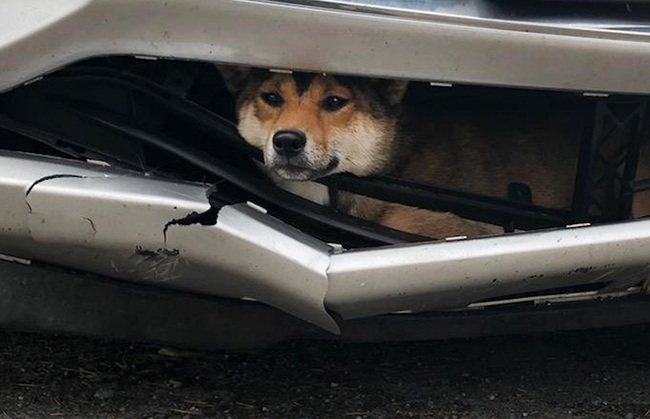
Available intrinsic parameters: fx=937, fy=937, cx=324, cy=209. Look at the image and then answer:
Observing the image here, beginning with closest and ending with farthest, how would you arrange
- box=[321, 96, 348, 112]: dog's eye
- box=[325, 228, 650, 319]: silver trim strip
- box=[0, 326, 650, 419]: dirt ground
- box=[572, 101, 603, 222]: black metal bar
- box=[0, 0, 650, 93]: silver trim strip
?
box=[0, 0, 650, 93]: silver trim strip → box=[325, 228, 650, 319]: silver trim strip → box=[572, 101, 603, 222]: black metal bar → box=[321, 96, 348, 112]: dog's eye → box=[0, 326, 650, 419]: dirt ground

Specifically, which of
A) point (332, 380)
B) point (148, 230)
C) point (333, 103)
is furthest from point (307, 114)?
point (332, 380)

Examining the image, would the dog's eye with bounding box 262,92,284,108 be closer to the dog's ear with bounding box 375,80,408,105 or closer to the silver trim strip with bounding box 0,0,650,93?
the dog's ear with bounding box 375,80,408,105

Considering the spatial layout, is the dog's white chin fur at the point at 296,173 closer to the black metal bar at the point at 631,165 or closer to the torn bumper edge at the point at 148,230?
the torn bumper edge at the point at 148,230

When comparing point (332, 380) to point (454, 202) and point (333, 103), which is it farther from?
point (333, 103)

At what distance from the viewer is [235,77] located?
2.51 metres

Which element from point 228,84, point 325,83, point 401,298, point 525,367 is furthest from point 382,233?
point 525,367

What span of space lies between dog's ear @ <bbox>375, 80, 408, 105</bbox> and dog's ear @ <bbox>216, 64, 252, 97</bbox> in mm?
356

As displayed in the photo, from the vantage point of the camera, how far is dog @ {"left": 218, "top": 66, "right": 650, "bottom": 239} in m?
2.48

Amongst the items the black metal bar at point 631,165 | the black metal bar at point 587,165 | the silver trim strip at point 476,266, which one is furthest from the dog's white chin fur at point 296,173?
the black metal bar at point 631,165

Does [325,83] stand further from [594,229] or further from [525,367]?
[525,367]

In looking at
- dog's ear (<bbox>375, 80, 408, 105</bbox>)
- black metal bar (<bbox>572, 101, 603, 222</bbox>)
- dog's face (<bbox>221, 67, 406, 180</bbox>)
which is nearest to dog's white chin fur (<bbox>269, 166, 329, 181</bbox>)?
dog's face (<bbox>221, 67, 406, 180</bbox>)

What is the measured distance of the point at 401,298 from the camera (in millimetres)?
2178

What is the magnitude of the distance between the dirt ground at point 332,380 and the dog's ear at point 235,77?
0.95 m

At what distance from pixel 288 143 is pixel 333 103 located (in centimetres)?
17
